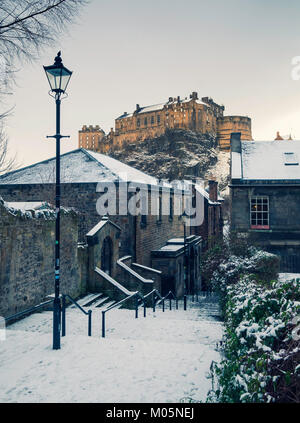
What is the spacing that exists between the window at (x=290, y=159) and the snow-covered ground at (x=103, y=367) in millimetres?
19198

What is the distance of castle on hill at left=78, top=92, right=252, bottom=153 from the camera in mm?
104912

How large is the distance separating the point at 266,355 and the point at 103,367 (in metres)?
3.15

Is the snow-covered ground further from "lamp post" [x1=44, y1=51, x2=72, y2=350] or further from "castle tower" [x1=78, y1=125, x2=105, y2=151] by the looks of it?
"castle tower" [x1=78, y1=125, x2=105, y2=151]

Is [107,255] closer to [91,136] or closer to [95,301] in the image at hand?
[95,301]

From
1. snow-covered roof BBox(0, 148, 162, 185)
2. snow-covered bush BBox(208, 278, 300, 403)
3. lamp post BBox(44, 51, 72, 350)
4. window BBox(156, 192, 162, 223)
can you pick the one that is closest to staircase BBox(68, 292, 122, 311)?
lamp post BBox(44, 51, 72, 350)

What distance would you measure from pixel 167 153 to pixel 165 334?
320 feet

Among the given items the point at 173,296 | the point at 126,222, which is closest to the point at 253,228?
the point at 173,296

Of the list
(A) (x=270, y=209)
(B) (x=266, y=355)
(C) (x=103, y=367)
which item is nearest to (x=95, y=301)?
(C) (x=103, y=367)

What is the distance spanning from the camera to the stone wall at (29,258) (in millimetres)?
9531

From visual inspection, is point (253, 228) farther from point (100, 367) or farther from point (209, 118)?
point (209, 118)

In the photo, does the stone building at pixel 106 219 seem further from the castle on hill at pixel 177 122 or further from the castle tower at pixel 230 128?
the castle tower at pixel 230 128

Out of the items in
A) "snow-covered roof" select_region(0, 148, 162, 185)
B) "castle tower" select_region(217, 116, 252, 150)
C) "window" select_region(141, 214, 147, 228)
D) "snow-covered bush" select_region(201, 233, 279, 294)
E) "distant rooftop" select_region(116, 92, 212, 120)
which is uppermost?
"distant rooftop" select_region(116, 92, 212, 120)

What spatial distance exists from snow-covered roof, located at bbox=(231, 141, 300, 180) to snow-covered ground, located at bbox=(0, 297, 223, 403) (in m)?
17.1

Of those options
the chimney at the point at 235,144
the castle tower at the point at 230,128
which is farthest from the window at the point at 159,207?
the castle tower at the point at 230,128
